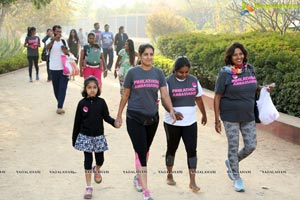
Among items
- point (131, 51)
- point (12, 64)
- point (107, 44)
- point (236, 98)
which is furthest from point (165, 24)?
point (236, 98)

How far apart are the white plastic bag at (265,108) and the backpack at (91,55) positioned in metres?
4.83

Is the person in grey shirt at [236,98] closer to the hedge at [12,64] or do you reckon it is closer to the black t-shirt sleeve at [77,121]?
the black t-shirt sleeve at [77,121]

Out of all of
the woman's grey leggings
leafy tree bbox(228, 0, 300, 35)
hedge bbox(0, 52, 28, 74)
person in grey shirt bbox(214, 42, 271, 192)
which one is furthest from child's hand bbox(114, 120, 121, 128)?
A: hedge bbox(0, 52, 28, 74)

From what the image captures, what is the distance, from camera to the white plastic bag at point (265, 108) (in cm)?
554

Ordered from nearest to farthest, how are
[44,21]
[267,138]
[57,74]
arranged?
[267,138]
[57,74]
[44,21]

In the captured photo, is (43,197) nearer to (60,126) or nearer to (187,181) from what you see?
(187,181)

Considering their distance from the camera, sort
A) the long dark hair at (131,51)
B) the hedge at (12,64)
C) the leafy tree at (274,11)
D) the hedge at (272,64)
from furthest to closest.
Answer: the hedge at (12,64) < the leafy tree at (274,11) < the long dark hair at (131,51) < the hedge at (272,64)

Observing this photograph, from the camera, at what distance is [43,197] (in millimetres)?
5152

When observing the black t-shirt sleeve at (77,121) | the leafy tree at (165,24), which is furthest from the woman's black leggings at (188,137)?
the leafy tree at (165,24)

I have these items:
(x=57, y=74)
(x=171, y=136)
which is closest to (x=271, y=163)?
(x=171, y=136)

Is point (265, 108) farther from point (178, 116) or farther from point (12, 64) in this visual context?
point (12, 64)

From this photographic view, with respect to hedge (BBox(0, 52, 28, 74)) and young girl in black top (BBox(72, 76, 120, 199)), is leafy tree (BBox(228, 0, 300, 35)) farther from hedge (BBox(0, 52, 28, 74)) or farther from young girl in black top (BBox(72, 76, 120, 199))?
young girl in black top (BBox(72, 76, 120, 199))

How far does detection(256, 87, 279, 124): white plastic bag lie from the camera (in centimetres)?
554

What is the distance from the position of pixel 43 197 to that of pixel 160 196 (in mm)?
1199
